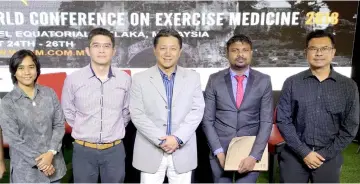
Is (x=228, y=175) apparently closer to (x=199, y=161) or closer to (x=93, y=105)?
(x=199, y=161)

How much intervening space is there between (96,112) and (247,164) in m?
1.01

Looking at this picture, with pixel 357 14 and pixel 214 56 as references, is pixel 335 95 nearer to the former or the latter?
pixel 214 56

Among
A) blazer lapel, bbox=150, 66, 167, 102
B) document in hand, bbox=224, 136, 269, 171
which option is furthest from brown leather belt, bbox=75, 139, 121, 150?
document in hand, bbox=224, 136, 269, 171

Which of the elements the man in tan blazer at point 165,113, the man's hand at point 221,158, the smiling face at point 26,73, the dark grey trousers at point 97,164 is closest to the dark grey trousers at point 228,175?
the man's hand at point 221,158

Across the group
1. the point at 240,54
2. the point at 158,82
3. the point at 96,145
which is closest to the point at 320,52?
the point at 240,54

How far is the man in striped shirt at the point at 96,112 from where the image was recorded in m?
2.16

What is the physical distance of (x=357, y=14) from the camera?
4.28 metres

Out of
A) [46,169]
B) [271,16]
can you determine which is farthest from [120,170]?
[271,16]

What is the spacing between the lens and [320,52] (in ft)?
6.75

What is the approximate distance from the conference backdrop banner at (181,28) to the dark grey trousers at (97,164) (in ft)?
6.81

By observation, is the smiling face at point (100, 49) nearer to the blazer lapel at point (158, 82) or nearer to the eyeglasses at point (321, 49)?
the blazer lapel at point (158, 82)

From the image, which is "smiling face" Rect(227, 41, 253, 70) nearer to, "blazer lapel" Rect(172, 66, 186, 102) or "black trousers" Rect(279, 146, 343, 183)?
"blazer lapel" Rect(172, 66, 186, 102)

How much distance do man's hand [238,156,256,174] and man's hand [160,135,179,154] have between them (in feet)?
1.42

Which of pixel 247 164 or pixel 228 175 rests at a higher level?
pixel 247 164
